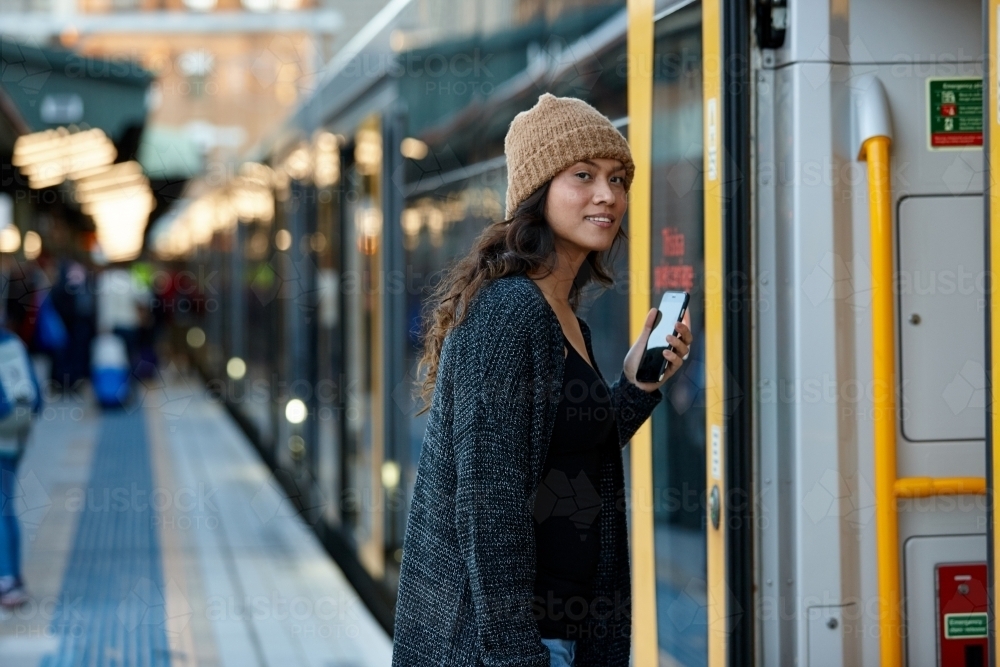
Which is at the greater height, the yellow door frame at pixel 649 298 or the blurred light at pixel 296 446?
the yellow door frame at pixel 649 298

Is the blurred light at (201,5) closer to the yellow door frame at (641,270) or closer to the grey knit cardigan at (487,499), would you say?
the yellow door frame at (641,270)

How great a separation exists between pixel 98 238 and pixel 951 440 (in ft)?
89.6

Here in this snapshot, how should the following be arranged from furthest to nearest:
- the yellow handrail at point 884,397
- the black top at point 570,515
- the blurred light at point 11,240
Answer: the blurred light at point 11,240 < the yellow handrail at point 884,397 < the black top at point 570,515

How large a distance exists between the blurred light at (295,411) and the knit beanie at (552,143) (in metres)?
6.66

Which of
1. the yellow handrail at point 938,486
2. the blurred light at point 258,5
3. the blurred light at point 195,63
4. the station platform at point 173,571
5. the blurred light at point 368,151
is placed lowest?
the station platform at point 173,571

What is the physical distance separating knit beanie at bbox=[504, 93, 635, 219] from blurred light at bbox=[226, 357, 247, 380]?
11420 mm

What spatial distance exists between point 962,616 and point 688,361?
75cm

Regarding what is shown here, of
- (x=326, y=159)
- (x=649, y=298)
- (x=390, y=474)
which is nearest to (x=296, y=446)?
(x=326, y=159)

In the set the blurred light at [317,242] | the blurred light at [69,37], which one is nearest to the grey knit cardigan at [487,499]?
the blurred light at [317,242]

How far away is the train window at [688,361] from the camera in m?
2.79

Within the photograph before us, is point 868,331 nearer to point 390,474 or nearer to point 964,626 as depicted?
point 964,626

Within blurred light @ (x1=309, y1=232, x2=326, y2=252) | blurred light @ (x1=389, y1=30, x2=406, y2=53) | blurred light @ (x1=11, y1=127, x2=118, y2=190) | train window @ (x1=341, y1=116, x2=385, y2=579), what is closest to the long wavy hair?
blurred light @ (x1=389, y1=30, x2=406, y2=53)

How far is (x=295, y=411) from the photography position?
8930 millimetres

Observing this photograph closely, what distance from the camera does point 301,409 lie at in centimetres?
870
